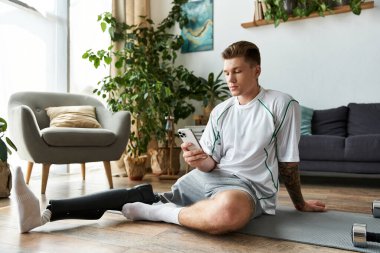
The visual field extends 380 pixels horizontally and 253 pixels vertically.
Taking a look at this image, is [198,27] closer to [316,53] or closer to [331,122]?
[316,53]

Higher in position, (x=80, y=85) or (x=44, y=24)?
(x=44, y=24)

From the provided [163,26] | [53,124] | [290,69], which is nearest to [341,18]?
[290,69]

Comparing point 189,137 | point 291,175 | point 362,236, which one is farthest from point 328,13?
point 362,236

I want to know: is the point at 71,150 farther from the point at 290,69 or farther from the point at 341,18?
the point at 341,18

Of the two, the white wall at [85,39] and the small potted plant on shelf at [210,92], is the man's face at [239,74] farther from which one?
the white wall at [85,39]

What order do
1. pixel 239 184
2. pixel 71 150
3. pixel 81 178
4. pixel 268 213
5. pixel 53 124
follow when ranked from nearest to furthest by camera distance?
pixel 239 184 → pixel 268 213 → pixel 71 150 → pixel 53 124 → pixel 81 178

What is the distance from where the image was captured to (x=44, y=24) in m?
3.63

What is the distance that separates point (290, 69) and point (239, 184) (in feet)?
8.32

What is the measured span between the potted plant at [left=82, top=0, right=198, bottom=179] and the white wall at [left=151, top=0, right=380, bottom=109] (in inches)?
18.5

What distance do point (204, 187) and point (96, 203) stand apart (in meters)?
0.47

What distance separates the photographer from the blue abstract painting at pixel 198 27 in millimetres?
4004

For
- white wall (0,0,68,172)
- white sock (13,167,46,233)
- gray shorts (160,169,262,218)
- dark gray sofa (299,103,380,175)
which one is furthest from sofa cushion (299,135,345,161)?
white wall (0,0,68,172)

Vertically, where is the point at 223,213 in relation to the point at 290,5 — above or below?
below

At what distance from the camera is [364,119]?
3.06 meters
